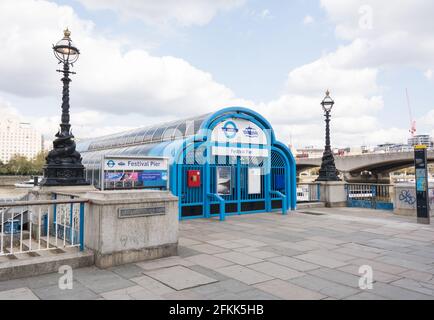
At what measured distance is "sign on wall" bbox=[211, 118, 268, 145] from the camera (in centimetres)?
1310

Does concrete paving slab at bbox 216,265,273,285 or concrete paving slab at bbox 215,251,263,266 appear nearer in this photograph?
concrete paving slab at bbox 216,265,273,285

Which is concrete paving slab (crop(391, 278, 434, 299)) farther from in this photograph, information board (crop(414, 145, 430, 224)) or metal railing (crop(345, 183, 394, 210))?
metal railing (crop(345, 183, 394, 210))

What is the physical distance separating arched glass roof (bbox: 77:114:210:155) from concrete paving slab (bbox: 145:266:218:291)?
863 cm

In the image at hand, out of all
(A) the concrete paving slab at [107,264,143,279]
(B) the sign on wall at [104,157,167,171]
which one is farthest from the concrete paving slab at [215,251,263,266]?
(B) the sign on wall at [104,157,167,171]

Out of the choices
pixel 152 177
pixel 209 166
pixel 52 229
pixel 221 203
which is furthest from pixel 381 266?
pixel 209 166

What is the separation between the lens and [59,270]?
5.55 m

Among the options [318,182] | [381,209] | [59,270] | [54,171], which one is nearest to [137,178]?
[54,171]

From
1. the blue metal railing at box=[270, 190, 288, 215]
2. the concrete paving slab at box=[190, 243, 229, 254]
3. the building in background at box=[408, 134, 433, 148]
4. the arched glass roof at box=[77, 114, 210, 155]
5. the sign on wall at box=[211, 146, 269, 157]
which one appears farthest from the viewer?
the building in background at box=[408, 134, 433, 148]

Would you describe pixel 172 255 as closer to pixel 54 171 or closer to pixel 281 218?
pixel 54 171

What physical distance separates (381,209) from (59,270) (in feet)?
46.1

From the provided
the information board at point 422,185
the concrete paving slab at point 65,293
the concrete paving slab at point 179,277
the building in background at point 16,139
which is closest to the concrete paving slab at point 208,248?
the concrete paving slab at point 179,277

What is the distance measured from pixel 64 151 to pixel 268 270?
619cm

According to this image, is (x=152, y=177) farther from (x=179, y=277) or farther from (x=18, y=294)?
(x=18, y=294)

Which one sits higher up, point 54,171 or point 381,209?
point 54,171
